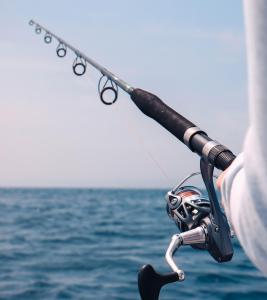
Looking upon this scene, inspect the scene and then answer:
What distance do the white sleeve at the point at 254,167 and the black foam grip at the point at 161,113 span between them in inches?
34.8

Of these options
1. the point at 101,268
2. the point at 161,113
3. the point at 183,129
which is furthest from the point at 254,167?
the point at 101,268

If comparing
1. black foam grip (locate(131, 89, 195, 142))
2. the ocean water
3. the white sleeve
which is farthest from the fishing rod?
the ocean water

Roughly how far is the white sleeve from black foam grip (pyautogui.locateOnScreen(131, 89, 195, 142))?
34.8 inches

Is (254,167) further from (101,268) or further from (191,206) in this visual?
(101,268)

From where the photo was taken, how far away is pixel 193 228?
5.73 ft

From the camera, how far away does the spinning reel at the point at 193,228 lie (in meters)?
1.26

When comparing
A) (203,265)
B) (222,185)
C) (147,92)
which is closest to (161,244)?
(203,265)

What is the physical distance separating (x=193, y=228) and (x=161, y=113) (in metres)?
0.49

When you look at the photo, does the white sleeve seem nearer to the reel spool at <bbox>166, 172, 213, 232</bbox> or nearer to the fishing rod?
the fishing rod

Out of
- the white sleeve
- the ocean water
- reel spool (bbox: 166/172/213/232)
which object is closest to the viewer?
the white sleeve

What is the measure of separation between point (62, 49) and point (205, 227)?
323cm

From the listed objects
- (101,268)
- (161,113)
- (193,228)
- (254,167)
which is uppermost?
(254,167)

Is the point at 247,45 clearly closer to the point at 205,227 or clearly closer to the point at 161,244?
the point at 205,227

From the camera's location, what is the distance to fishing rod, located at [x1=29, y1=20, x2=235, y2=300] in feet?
4.24
